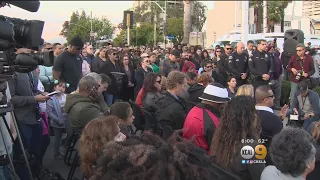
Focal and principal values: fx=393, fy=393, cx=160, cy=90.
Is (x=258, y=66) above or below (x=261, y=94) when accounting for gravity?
above

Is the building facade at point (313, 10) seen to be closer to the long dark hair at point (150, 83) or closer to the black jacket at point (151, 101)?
the long dark hair at point (150, 83)

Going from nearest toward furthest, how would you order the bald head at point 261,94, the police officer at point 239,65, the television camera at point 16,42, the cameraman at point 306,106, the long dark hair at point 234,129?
1. the television camera at point 16,42
2. the long dark hair at point 234,129
3. the bald head at point 261,94
4. the cameraman at point 306,106
5. the police officer at point 239,65

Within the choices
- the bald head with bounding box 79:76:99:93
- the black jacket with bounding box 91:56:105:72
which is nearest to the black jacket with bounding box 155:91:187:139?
the bald head with bounding box 79:76:99:93

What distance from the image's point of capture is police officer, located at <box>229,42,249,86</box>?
33.3ft

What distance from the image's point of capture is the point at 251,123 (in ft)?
11.0

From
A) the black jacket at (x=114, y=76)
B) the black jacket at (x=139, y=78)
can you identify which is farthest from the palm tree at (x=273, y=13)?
the black jacket at (x=114, y=76)

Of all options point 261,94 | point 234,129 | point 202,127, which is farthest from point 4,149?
point 261,94

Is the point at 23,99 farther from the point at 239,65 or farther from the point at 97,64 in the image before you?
the point at 239,65

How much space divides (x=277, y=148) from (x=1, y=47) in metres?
2.10

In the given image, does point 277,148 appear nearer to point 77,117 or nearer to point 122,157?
point 122,157

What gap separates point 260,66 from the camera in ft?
33.1

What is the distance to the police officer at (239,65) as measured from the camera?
400 inches

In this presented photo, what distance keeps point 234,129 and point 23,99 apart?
2.74 metres

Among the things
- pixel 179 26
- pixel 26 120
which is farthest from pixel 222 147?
pixel 179 26
